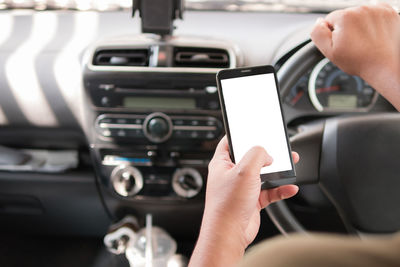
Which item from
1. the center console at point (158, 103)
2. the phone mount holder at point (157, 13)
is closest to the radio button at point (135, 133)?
the center console at point (158, 103)

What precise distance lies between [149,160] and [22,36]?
451 mm

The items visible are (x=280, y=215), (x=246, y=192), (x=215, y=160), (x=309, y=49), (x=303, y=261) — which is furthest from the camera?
(x=280, y=215)

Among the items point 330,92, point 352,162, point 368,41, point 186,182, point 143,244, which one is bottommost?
point 143,244

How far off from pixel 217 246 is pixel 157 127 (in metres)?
0.54

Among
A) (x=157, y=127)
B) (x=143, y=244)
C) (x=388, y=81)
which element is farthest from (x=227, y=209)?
(x=143, y=244)

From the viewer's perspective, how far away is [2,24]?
4.05ft

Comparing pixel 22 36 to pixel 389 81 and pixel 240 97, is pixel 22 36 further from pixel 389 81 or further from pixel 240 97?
pixel 389 81

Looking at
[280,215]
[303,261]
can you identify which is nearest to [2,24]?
[280,215]

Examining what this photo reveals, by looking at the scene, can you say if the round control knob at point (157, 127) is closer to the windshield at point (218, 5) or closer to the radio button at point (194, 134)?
the radio button at point (194, 134)

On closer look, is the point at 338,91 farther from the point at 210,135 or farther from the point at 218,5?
the point at 218,5

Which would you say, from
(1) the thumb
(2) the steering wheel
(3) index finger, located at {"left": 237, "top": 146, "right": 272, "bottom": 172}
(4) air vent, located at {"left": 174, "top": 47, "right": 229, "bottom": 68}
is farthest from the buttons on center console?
(3) index finger, located at {"left": 237, "top": 146, "right": 272, "bottom": 172}

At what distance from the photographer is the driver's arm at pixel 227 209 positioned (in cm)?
57

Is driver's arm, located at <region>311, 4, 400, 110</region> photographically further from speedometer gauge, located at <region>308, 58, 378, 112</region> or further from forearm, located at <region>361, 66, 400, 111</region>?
speedometer gauge, located at <region>308, 58, 378, 112</region>

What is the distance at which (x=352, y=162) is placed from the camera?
97 centimetres
